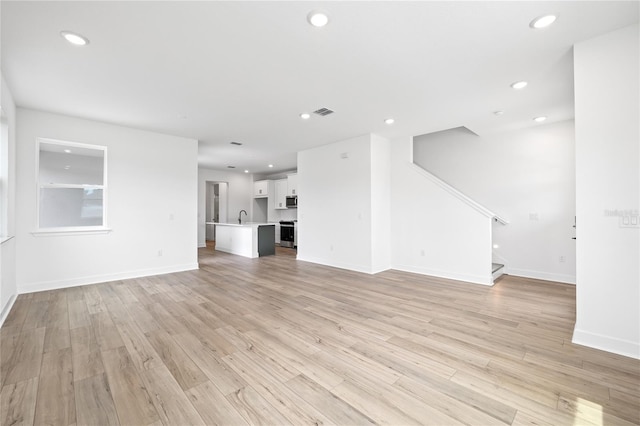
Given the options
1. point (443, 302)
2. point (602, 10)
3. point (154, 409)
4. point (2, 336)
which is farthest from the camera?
point (443, 302)

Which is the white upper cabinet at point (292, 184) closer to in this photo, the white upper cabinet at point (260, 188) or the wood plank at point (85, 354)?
the white upper cabinet at point (260, 188)

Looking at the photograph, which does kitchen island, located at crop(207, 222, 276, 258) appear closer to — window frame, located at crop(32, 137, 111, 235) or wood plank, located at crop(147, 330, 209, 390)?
window frame, located at crop(32, 137, 111, 235)

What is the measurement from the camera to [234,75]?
3.04m

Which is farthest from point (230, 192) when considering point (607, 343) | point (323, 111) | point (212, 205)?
point (607, 343)

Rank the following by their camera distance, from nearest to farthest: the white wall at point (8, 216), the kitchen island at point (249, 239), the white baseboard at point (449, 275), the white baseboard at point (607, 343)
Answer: the white baseboard at point (607, 343)
the white wall at point (8, 216)
the white baseboard at point (449, 275)
the kitchen island at point (249, 239)

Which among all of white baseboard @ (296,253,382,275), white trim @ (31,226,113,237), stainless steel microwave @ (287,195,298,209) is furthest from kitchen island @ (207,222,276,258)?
white trim @ (31,226,113,237)

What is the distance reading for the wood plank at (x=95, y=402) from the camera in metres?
1.55

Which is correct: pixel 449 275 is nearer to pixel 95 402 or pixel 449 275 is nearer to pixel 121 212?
pixel 95 402

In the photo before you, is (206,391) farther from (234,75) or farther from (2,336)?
(234,75)

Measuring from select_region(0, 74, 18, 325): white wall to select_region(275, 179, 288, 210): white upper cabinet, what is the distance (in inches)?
255

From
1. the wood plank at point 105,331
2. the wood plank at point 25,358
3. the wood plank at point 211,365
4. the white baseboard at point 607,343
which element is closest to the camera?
the wood plank at point 211,365

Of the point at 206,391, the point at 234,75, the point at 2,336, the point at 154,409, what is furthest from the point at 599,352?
the point at 2,336

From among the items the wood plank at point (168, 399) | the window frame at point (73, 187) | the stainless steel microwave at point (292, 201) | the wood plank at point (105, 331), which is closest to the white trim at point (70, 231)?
the window frame at point (73, 187)

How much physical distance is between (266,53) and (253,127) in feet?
7.86
